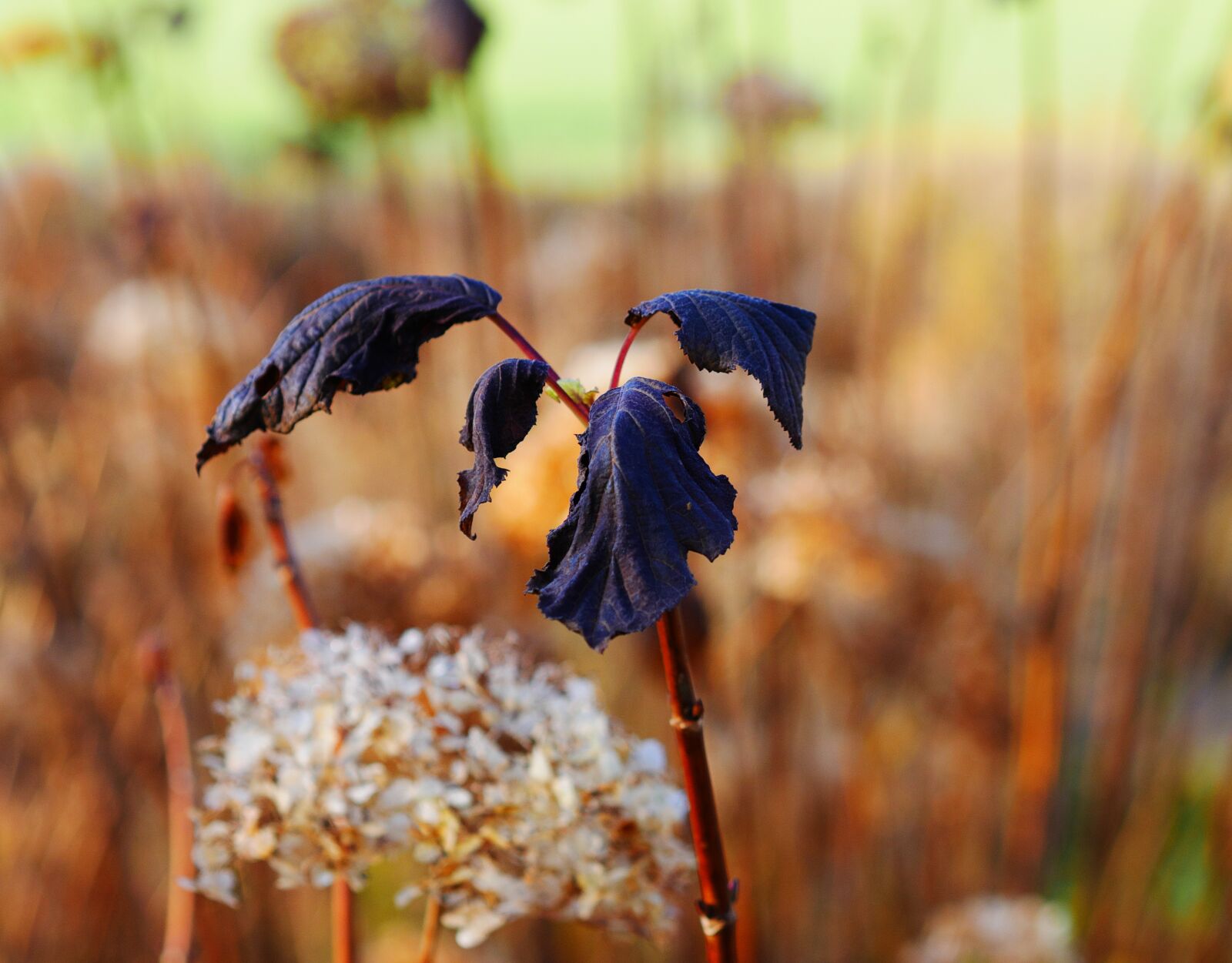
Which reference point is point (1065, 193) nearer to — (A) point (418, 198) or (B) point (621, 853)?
(A) point (418, 198)

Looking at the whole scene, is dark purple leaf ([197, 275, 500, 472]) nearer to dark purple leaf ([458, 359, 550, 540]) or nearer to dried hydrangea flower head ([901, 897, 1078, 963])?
dark purple leaf ([458, 359, 550, 540])

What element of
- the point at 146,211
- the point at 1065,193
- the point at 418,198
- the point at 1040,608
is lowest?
the point at 1040,608

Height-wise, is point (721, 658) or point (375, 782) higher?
point (721, 658)

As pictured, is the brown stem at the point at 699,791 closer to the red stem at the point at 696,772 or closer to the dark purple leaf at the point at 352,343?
the red stem at the point at 696,772

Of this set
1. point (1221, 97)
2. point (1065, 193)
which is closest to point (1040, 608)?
point (1221, 97)

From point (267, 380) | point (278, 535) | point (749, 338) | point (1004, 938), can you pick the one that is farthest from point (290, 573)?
point (1004, 938)

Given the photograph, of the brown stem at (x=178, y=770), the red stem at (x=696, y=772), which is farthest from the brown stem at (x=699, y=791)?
the brown stem at (x=178, y=770)
